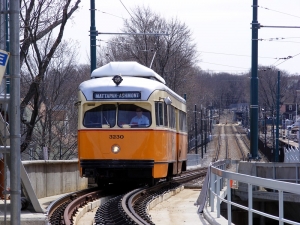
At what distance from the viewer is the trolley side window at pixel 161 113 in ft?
63.1

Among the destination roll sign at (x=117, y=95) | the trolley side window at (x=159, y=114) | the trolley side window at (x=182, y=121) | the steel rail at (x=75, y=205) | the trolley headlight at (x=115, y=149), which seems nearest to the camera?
the steel rail at (x=75, y=205)

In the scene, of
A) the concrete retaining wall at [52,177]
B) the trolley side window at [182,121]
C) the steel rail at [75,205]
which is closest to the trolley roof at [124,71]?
the concrete retaining wall at [52,177]

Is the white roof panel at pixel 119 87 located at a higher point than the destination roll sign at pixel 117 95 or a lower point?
higher

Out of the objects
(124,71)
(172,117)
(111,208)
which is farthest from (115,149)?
(111,208)

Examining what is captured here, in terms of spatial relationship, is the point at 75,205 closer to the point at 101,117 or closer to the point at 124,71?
the point at 101,117

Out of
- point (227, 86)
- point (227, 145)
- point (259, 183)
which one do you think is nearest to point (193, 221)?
point (259, 183)

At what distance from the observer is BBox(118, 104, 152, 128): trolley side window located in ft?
62.2

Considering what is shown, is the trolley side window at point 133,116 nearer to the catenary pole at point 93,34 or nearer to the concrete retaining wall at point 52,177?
the concrete retaining wall at point 52,177

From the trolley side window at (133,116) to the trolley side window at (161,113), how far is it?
291 mm

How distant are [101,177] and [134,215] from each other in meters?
6.22

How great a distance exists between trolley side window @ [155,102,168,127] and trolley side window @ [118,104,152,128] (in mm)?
291

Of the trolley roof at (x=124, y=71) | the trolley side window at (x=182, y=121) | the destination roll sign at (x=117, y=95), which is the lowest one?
the trolley side window at (x=182, y=121)

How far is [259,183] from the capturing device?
9227mm

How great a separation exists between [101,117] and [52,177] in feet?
6.88
